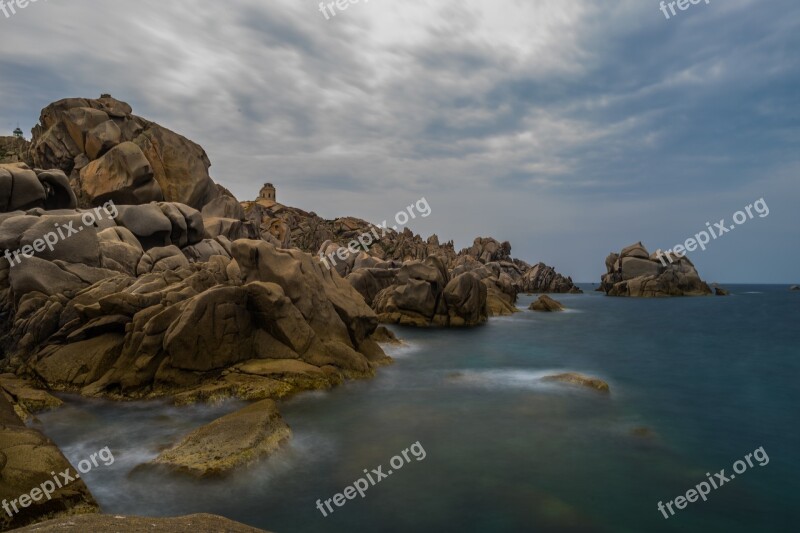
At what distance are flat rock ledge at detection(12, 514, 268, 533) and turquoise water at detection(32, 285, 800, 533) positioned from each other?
4415 millimetres

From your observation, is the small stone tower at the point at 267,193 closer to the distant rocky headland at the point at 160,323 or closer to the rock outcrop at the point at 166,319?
the distant rocky headland at the point at 160,323

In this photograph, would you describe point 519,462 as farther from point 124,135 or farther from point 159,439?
point 124,135

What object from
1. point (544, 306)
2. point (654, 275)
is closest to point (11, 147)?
point (544, 306)

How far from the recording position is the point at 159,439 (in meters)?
13.9

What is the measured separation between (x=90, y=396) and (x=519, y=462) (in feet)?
52.3

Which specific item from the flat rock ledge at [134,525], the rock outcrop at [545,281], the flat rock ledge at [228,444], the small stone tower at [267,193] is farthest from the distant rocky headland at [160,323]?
the small stone tower at [267,193]

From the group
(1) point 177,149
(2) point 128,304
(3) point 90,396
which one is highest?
(1) point 177,149

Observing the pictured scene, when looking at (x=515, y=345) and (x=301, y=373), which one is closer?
(x=301, y=373)

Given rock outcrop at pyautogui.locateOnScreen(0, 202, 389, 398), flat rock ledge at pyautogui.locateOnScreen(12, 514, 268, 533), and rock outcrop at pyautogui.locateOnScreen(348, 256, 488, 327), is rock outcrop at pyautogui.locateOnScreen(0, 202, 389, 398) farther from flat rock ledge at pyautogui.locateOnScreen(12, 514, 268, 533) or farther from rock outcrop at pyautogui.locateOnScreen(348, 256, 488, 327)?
rock outcrop at pyautogui.locateOnScreen(348, 256, 488, 327)

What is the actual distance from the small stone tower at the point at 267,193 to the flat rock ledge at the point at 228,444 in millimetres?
144807

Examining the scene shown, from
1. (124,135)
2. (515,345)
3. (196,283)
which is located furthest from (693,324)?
(124,135)

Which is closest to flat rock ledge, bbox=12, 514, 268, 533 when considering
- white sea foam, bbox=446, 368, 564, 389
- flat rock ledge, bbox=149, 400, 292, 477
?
flat rock ledge, bbox=149, 400, 292, 477

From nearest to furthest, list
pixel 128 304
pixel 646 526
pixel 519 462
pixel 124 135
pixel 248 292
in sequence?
pixel 646 526 → pixel 519 462 → pixel 128 304 → pixel 248 292 → pixel 124 135

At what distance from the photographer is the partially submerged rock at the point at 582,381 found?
22047 millimetres
